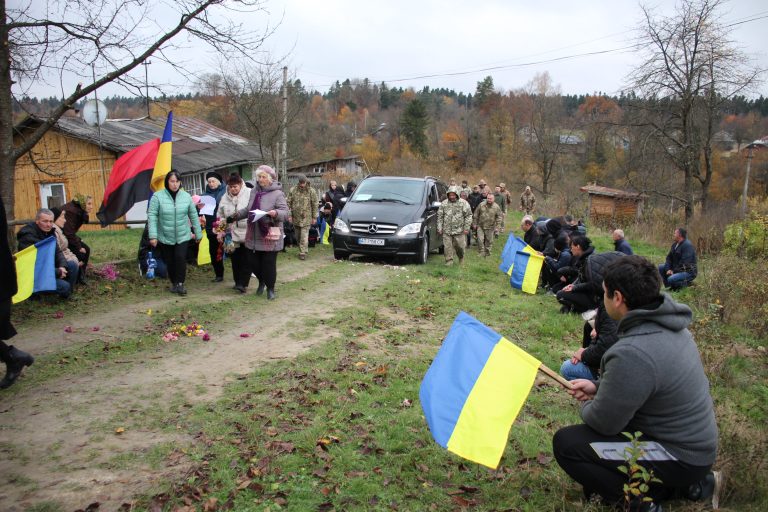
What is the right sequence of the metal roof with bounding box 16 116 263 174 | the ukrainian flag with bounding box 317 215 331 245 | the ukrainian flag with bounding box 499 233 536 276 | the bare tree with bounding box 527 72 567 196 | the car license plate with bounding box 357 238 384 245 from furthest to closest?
the bare tree with bounding box 527 72 567 196 → the metal roof with bounding box 16 116 263 174 → the ukrainian flag with bounding box 317 215 331 245 → the car license plate with bounding box 357 238 384 245 → the ukrainian flag with bounding box 499 233 536 276

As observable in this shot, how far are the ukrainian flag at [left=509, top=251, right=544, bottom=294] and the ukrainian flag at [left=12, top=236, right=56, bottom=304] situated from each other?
819 cm

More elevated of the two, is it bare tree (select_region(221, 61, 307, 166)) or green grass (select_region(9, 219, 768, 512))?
bare tree (select_region(221, 61, 307, 166))

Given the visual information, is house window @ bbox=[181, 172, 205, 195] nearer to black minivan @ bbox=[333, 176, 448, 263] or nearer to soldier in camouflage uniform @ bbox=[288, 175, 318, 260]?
soldier in camouflage uniform @ bbox=[288, 175, 318, 260]

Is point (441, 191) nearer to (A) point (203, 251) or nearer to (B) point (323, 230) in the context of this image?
(B) point (323, 230)

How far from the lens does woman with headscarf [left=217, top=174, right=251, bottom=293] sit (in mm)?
8969

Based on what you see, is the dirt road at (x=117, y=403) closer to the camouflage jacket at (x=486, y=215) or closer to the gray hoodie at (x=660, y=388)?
the gray hoodie at (x=660, y=388)

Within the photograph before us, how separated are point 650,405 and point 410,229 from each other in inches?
397

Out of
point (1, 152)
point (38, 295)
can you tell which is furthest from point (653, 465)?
point (1, 152)

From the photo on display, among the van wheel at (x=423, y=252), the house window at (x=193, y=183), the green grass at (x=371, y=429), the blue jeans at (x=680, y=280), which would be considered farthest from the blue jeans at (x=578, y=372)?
the house window at (x=193, y=183)

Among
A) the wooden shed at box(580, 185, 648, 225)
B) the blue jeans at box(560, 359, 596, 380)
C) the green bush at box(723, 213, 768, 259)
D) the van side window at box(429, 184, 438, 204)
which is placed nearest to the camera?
the blue jeans at box(560, 359, 596, 380)

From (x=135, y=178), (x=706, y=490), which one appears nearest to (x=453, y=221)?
(x=135, y=178)

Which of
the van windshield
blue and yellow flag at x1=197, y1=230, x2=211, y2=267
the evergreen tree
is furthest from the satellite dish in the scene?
the evergreen tree

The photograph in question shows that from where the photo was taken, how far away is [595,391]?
Result: 3.46 m

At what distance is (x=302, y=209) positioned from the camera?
13.3 m
